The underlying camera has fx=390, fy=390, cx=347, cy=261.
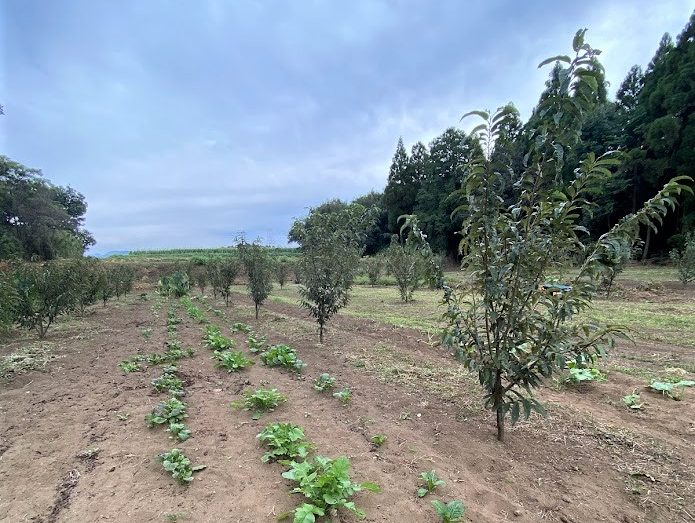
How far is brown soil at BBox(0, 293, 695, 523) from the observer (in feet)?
9.21

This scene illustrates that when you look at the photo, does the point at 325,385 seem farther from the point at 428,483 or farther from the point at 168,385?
the point at 428,483

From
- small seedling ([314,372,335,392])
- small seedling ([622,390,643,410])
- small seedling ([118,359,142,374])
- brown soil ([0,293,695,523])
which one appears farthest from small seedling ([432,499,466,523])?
small seedling ([118,359,142,374])

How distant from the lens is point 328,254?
8500 millimetres

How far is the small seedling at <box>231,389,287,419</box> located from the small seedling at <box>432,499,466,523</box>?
2.34 metres

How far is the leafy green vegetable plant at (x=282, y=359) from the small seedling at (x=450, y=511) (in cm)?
375

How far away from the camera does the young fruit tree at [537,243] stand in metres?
2.87

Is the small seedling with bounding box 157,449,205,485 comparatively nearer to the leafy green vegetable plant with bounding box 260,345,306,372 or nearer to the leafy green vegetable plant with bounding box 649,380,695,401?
the leafy green vegetable plant with bounding box 260,345,306,372

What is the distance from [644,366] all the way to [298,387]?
5.60 m

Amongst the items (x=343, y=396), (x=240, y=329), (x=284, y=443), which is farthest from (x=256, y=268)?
(x=284, y=443)

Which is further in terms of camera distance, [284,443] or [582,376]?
[582,376]

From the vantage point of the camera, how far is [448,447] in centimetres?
356

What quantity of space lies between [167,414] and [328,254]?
4.88 m

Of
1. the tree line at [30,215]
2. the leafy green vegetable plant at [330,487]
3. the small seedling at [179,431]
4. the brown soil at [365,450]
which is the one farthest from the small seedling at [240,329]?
the tree line at [30,215]

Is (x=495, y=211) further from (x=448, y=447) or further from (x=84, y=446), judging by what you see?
(x=84, y=446)
